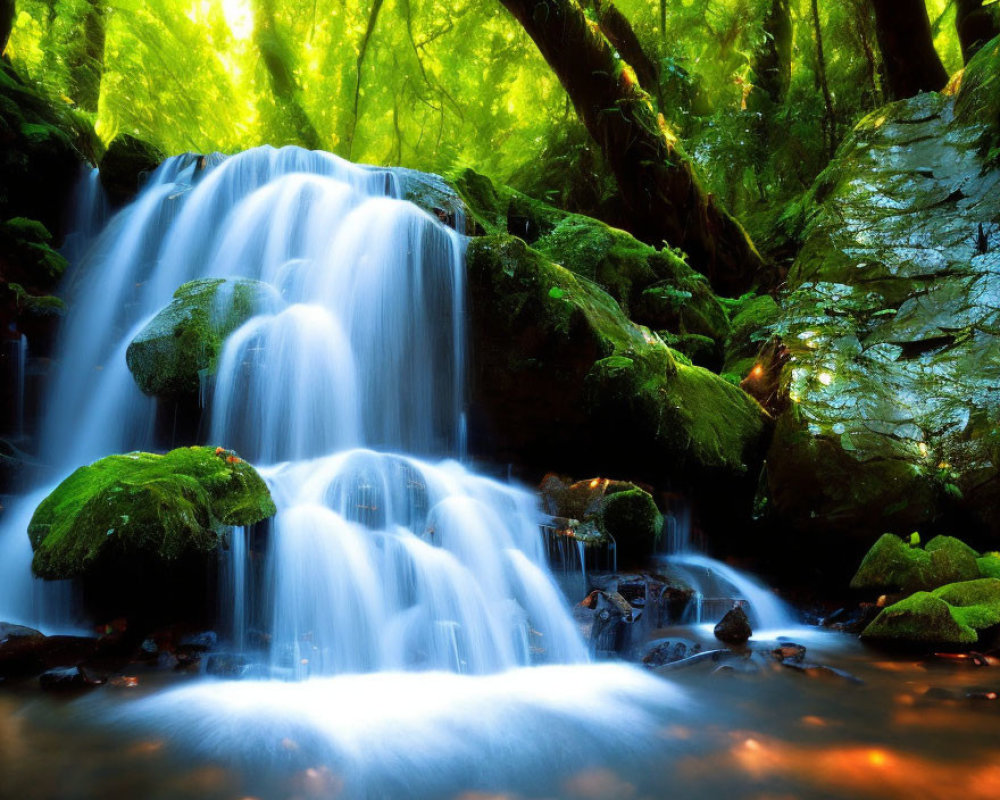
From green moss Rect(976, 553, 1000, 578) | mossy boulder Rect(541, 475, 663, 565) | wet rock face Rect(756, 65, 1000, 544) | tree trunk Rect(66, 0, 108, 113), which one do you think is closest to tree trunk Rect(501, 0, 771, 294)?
wet rock face Rect(756, 65, 1000, 544)

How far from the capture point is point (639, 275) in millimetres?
8914

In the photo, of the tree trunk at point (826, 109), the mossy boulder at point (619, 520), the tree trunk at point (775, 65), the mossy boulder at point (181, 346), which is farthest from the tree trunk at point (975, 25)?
the mossy boulder at point (181, 346)

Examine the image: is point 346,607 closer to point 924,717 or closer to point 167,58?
point 924,717

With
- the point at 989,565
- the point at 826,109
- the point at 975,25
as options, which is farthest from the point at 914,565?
the point at 826,109

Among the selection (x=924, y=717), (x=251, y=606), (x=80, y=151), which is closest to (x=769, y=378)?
(x=924, y=717)

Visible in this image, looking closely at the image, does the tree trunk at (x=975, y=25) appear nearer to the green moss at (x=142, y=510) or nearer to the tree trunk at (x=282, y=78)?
the green moss at (x=142, y=510)

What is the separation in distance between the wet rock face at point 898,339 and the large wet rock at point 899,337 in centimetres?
1

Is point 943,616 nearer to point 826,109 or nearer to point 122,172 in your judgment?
point 826,109

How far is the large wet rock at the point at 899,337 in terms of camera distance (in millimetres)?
5480

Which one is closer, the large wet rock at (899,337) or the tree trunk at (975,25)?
the large wet rock at (899,337)

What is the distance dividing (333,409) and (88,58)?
33.1 ft

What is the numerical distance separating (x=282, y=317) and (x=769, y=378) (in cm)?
554

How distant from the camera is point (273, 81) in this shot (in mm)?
13484

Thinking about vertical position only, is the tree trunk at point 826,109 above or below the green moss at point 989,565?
above
